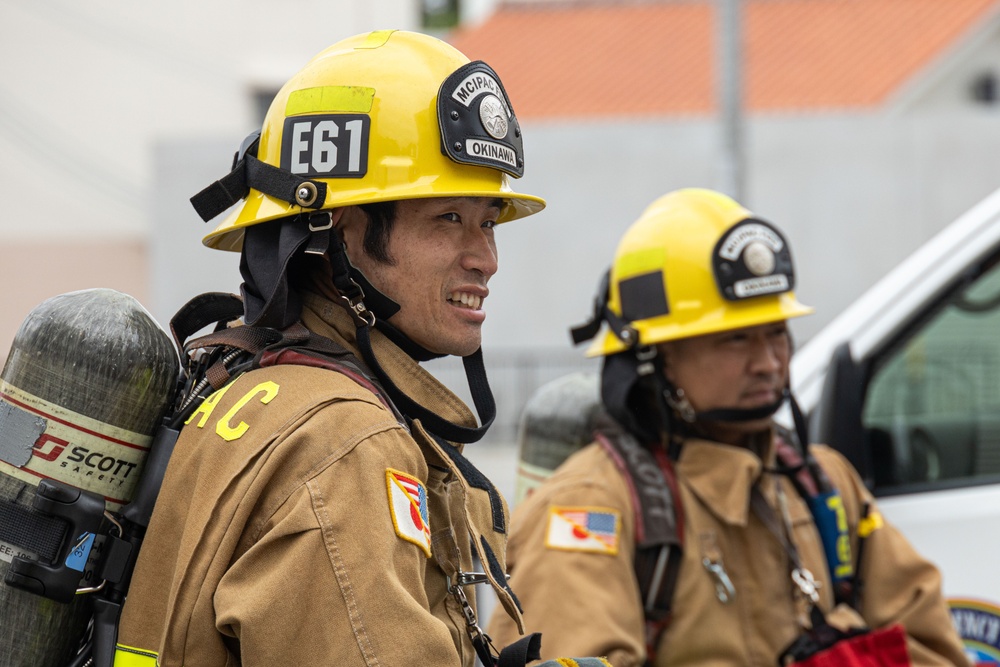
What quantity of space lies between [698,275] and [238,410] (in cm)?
187

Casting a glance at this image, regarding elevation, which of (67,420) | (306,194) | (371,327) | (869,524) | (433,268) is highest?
(306,194)

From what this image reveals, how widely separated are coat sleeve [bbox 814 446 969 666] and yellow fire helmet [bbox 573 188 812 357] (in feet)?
1.76

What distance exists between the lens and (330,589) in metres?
1.79

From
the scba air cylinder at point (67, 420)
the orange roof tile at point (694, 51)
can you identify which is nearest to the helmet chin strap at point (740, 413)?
the scba air cylinder at point (67, 420)

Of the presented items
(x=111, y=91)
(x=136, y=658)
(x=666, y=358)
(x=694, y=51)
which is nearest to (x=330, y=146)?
(x=136, y=658)

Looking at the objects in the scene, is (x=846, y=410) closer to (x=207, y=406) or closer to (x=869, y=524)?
(x=869, y=524)

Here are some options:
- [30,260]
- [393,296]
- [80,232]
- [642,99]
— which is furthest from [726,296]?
[642,99]

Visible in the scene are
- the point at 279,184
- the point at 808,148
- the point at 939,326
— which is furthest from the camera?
the point at 808,148

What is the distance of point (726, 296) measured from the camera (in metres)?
3.50

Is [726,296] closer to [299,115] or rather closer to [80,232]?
[299,115]

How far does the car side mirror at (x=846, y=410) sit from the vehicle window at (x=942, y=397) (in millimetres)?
102

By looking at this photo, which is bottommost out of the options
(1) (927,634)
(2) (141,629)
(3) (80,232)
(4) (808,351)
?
(1) (927,634)

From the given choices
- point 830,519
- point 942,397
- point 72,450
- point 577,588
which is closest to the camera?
point 72,450

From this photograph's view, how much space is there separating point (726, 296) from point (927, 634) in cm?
105
